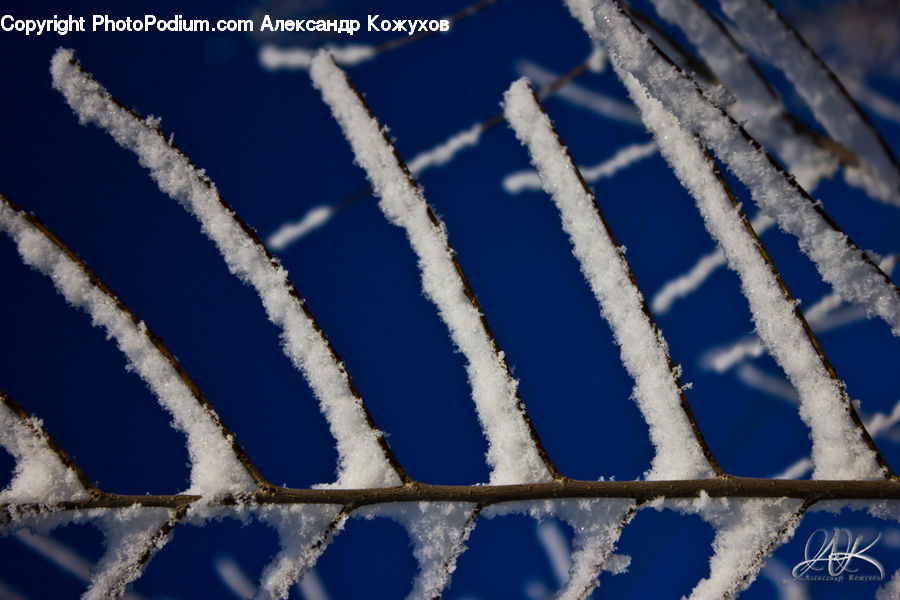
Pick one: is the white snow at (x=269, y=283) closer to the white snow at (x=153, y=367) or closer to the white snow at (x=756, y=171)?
the white snow at (x=153, y=367)

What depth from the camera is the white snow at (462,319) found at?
29 centimetres

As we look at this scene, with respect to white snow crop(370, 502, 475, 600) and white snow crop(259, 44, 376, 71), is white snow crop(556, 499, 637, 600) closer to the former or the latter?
white snow crop(370, 502, 475, 600)

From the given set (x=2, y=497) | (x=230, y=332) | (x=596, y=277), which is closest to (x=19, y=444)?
(x=2, y=497)

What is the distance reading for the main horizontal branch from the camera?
0.26 meters

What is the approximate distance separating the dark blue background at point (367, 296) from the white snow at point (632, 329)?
0.12 metres

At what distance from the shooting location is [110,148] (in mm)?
410

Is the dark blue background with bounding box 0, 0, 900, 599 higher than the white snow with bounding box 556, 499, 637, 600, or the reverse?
the dark blue background with bounding box 0, 0, 900, 599

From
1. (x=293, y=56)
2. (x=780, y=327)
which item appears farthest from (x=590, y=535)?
(x=293, y=56)

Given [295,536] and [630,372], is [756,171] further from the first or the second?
[295,536]

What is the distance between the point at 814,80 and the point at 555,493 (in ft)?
0.82
